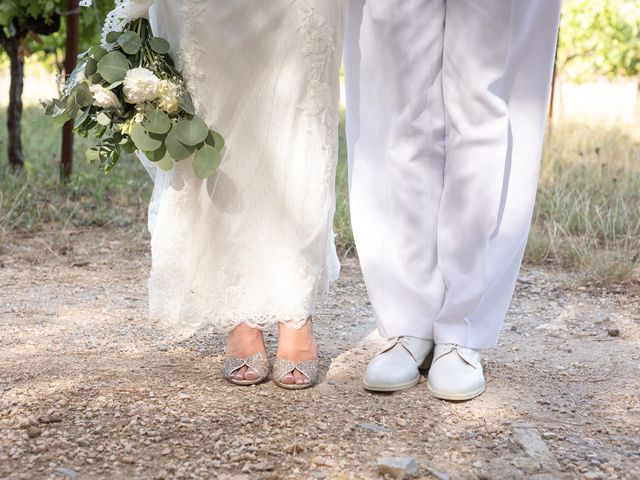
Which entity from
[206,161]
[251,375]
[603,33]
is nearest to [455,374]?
[251,375]

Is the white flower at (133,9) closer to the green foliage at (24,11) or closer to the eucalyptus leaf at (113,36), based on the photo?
the eucalyptus leaf at (113,36)

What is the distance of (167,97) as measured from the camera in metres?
2.15

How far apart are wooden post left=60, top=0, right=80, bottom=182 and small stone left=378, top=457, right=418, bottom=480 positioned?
141 inches

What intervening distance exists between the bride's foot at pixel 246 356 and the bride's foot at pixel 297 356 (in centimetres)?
5

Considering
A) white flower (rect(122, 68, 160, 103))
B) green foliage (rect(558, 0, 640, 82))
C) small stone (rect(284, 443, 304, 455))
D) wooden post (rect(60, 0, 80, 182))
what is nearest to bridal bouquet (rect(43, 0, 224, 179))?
white flower (rect(122, 68, 160, 103))

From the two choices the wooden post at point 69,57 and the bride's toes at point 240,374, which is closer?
the bride's toes at point 240,374

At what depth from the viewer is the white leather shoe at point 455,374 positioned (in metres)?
2.39

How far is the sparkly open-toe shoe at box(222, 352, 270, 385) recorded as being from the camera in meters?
2.44

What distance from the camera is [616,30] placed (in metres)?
9.75

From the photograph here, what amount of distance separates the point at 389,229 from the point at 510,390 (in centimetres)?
58

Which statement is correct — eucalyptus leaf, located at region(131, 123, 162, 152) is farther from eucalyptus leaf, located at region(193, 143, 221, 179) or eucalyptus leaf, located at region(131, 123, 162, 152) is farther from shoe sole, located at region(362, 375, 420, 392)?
shoe sole, located at region(362, 375, 420, 392)

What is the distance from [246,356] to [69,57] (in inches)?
124

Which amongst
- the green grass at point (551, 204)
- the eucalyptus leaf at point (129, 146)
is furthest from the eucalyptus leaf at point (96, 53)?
the green grass at point (551, 204)

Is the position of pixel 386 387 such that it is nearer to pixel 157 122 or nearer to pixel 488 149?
pixel 488 149
